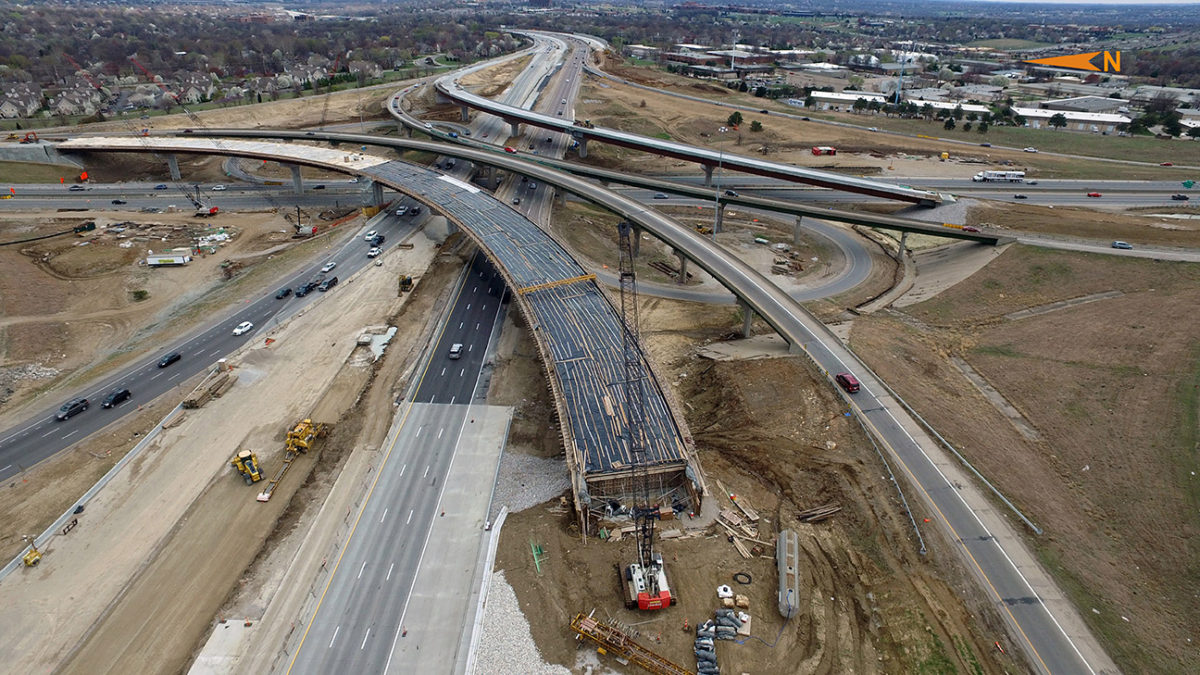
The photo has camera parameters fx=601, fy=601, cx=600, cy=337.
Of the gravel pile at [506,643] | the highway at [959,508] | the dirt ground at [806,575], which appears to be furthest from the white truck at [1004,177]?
the gravel pile at [506,643]

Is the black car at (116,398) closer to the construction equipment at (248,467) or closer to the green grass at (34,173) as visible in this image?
the construction equipment at (248,467)

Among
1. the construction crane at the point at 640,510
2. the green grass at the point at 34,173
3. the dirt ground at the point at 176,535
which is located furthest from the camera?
the green grass at the point at 34,173

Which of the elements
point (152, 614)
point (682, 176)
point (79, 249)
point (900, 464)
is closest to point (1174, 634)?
point (900, 464)

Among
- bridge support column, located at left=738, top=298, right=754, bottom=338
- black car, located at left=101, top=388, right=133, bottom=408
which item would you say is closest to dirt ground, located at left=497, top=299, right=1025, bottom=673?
bridge support column, located at left=738, top=298, right=754, bottom=338

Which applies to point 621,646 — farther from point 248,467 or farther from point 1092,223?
point 1092,223

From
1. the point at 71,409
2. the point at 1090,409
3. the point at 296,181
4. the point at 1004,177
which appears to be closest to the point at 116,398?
the point at 71,409

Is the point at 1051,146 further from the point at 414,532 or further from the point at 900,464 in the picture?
the point at 414,532
